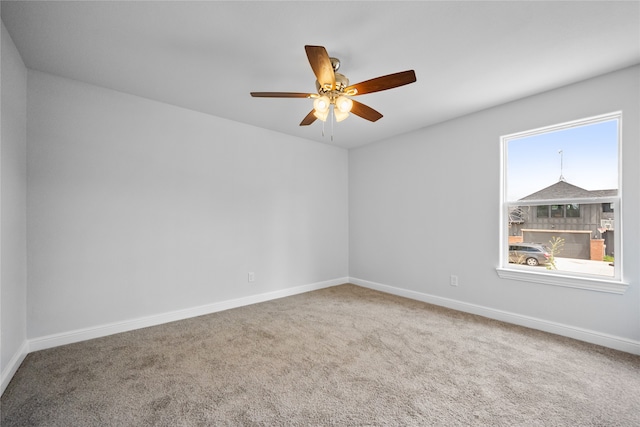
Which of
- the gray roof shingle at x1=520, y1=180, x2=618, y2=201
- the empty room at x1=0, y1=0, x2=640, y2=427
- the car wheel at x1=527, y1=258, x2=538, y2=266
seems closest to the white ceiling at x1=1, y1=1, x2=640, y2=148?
the empty room at x1=0, y1=0, x2=640, y2=427

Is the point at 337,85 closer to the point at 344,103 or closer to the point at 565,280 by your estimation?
the point at 344,103

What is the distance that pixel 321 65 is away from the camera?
6.03 feet

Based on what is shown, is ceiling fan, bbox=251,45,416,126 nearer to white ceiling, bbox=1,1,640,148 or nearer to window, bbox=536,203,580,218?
white ceiling, bbox=1,1,640,148

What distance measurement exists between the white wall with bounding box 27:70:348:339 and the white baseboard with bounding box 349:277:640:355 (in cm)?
181

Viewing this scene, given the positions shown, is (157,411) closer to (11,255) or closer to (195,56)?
(11,255)

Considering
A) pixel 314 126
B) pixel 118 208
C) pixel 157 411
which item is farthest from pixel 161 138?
pixel 157 411

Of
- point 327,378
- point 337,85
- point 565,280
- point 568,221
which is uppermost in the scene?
point 337,85

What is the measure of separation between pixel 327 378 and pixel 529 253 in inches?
106

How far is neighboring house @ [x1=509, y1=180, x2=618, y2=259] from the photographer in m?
2.68

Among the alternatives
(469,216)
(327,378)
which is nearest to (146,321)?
(327,378)

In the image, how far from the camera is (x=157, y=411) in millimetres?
1719

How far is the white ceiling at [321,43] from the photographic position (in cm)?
180

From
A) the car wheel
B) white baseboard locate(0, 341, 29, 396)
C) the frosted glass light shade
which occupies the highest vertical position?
the frosted glass light shade

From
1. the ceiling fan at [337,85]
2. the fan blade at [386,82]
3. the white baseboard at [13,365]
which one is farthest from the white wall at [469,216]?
the white baseboard at [13,365]
